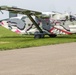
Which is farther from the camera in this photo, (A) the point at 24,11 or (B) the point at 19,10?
(A) the point at 24,11

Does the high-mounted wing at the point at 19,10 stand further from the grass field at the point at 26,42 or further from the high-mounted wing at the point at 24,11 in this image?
the grass field at the point at 26,42

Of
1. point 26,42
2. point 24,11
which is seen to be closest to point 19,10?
point 24,11

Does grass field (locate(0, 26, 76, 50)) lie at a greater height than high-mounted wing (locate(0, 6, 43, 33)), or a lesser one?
lesser

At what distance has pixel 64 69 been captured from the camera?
422 inches

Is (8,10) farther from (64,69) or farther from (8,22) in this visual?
(64,69)

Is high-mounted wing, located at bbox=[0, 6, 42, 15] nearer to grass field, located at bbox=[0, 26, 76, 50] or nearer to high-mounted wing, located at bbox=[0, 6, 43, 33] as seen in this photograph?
high-mounted wing, located at bbox=[0, 6, 43, 33]

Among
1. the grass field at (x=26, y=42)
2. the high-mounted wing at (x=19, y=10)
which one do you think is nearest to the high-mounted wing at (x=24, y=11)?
the high-mounted wing at (x=19, y=10)

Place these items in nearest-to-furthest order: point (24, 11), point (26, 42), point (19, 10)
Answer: point (26, 42) < point (19, 10) < point (24, 11)

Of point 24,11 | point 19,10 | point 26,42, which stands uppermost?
point 19,10

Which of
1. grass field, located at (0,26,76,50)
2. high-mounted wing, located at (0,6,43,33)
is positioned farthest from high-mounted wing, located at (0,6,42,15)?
grass field, located at (0,26,76,50)

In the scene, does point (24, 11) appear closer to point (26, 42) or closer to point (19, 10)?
point (19, 10)

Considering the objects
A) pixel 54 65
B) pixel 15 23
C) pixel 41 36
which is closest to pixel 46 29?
pixel 41 36

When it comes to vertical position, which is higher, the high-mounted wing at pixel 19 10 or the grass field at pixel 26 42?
the high-mounted wing at pixel 19 10

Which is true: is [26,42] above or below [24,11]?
below
